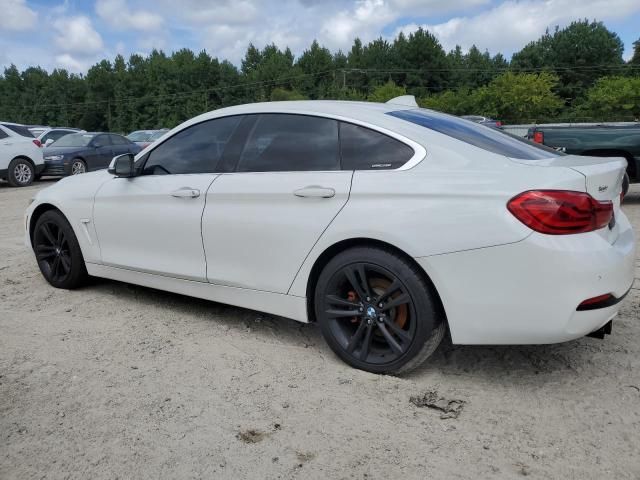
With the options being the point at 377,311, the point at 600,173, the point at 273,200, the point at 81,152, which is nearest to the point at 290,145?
the point at 273,200

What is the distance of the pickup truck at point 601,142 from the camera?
32.1 feet

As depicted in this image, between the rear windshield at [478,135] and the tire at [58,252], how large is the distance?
9.72ft

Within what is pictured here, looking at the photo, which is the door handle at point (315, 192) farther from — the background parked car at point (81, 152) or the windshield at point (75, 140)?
the windshield at point (75, 140)

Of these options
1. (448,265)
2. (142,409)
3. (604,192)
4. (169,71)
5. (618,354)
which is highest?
(169,71)

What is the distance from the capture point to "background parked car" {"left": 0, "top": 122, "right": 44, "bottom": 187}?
47.9ft

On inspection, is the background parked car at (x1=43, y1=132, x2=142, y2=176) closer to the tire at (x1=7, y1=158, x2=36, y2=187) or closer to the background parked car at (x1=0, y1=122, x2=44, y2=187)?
the background parked car at (x1=0, y1=122, x2=44, y2=187)

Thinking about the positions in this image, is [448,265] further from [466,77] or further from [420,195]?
[466,77]

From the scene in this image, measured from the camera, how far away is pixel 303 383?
126 inches

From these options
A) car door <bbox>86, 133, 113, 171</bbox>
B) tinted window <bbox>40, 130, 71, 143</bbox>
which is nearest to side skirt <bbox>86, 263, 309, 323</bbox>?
car door <bbox>86, 133, 113, 171</bbox>

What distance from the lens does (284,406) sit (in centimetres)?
294

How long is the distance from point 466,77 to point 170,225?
84.5 metres

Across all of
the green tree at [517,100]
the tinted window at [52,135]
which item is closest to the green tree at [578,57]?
the green tree at [517,100]

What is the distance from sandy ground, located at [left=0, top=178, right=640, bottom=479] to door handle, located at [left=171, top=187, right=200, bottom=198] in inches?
37.1

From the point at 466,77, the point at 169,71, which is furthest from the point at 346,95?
the point at 169,71
